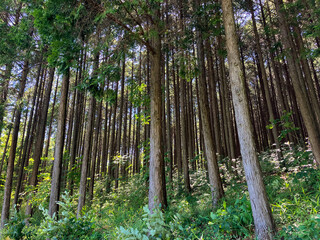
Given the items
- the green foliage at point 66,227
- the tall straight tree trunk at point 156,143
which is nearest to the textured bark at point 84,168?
the tall straight tree trunk at point 156,143

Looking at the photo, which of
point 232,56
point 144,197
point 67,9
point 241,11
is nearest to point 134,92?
point 67,9

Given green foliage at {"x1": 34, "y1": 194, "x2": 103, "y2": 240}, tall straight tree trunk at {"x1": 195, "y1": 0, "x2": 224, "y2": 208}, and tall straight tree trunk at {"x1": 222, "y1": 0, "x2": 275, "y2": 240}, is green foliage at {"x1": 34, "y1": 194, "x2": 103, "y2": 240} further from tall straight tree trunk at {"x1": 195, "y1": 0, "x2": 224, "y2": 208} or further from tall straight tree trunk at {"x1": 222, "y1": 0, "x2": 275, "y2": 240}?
tall straight tree trunk at {"x1": 222, "y1": 0, "x2": 275, "y2": 240}

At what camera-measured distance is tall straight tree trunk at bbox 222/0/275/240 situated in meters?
3.67

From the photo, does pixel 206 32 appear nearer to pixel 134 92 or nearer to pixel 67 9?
pixel 134 92

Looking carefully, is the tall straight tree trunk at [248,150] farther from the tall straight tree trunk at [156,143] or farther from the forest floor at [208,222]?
the tall straight tree trunk at [156,143]

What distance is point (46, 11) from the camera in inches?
245

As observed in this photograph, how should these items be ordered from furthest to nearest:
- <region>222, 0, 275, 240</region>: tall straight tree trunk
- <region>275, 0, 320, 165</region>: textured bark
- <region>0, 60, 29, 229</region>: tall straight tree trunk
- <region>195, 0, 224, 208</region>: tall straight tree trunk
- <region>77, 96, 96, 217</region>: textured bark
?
<region>0, 60, 29, 229</region>: tall straight tree trunk
<region>77, 96, 96, 217</region>: textured bark
<region>275, 0, 320, 165</region>: textured bark
<region>195, 0, 224, 208</region>: tall straight tree trunk
<region>222, 0, 275, 240</region>: tall straight tree trunk

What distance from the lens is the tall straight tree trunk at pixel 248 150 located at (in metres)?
3.67

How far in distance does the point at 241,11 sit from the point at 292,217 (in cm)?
1215

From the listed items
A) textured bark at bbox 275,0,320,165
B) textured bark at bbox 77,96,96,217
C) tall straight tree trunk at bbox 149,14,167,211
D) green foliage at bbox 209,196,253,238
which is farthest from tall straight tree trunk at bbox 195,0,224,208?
textured bark at bbox 77,96,96,217

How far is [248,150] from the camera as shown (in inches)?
160

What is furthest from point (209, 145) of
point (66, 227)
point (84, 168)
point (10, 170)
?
point (10, 170)

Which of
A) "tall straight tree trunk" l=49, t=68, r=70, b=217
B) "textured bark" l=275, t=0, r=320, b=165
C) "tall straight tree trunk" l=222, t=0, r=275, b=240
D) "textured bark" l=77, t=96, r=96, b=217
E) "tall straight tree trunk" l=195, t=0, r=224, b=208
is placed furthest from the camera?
"textured bark" l=77, t=96, r=96, b=217

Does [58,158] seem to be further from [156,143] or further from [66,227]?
[156,143]
